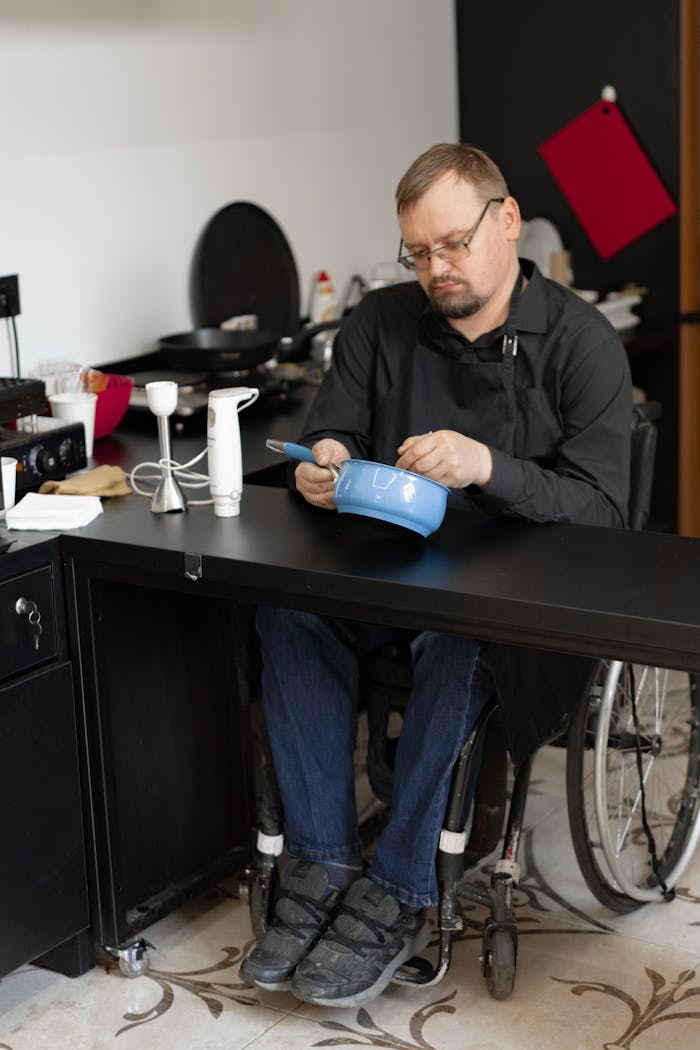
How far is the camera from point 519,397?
2273 mm

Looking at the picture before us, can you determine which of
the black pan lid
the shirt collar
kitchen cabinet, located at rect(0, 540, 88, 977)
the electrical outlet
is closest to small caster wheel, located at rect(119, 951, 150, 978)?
kitchen cabinet, located at rect(0, 540, 88, 977)

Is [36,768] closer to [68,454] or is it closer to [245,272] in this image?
[68,454]

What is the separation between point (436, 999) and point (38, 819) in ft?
2.30

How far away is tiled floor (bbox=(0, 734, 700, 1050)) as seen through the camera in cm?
215

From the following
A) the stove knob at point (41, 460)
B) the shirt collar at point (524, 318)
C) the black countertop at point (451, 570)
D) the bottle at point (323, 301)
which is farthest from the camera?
the bottle at point (323, 301)

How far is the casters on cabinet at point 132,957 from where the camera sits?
232cm

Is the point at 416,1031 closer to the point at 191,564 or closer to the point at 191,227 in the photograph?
the point at 191,564

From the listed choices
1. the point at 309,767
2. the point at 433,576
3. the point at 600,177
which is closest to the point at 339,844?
the point at 309,767

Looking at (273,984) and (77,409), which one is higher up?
(77,409)

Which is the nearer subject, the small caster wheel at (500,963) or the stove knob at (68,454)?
the small caster wheel at (500,963)

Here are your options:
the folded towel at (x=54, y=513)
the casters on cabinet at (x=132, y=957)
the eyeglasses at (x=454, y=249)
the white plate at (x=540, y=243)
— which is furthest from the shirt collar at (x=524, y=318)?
the white plate at (x=540, y=243)

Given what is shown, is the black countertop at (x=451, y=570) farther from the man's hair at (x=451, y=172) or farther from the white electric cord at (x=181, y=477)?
the man's hair at (x=451, y=172)

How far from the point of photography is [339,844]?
7.39 feet

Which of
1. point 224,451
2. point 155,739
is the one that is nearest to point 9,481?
point 224,451
